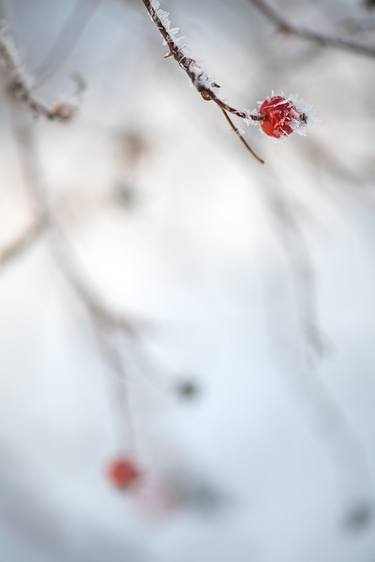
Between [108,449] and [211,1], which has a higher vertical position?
[211,1]

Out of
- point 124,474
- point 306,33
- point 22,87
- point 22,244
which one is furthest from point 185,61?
point 124,474

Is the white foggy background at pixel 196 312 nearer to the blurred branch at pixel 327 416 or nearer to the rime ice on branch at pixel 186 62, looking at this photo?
the blurred branch at pixel 327 416

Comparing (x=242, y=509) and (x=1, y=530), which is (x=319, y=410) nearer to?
(x=242, y=509)

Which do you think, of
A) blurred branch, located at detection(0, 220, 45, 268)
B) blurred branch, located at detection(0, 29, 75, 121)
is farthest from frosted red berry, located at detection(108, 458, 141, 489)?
blurred branch, located at detection(0, 29, 75, 121)

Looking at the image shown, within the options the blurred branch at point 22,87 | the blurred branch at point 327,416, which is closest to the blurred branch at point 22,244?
the blurred branch at point 22,87

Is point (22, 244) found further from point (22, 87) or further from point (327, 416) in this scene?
point (327, 416)

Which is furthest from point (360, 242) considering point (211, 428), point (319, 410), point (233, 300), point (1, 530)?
point (1, 530)
